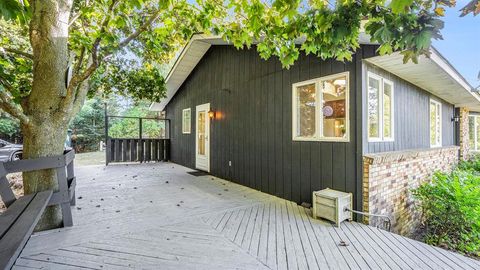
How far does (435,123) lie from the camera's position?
22.3 ft

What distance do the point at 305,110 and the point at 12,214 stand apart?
164 inches

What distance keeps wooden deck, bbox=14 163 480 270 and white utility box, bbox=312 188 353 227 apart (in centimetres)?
14

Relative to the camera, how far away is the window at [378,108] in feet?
12.6

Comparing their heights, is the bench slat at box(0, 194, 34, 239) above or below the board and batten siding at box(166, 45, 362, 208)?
below

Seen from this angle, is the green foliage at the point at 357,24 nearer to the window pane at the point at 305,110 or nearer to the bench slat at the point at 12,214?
the window pane at the point at 305,110

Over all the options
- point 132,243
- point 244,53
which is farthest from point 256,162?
point 132,243

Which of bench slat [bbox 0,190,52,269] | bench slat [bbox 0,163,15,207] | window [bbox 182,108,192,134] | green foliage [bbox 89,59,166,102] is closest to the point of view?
bench slat [bbox 0,190,52,269]

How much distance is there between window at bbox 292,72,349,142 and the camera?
3.87 m

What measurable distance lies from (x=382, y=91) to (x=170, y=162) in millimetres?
8501

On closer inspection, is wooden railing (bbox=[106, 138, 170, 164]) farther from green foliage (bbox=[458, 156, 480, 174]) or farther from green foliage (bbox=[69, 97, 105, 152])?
green foliage (bbox=[458, 156, 480, 174])

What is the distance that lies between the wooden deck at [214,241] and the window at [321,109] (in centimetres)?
134

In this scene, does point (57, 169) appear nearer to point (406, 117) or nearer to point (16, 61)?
point (16, 61)

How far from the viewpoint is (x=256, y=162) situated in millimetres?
5531

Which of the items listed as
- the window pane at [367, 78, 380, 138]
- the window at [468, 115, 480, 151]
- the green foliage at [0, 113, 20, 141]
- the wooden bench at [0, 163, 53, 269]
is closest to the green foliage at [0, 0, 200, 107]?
the wooden bench at [0, 163, 53, 269]
